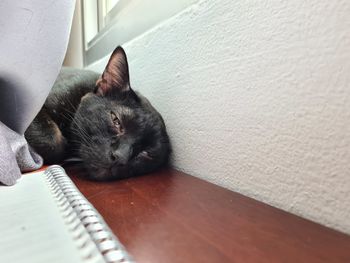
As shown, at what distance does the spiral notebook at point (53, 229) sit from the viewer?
0.33m

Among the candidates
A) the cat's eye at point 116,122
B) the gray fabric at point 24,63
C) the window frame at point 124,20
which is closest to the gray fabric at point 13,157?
the gray fabric at point 24,63

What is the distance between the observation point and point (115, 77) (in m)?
0.98

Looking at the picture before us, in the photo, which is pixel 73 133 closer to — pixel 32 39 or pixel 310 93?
pixel 32 39

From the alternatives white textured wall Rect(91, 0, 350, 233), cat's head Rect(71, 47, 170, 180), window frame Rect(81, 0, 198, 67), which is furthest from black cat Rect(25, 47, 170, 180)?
window frame Rect(81, 0, 198, 67)

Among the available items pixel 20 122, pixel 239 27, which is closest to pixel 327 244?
pixel 239 27

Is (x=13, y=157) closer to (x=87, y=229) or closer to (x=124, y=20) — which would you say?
(x=87, y=229)

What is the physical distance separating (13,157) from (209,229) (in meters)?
0.42

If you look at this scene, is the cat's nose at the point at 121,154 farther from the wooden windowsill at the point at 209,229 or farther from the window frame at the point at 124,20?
the window frame at the point at 124,20

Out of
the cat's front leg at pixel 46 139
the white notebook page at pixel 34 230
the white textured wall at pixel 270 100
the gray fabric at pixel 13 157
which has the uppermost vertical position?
the white textured wall at pixel 270 100

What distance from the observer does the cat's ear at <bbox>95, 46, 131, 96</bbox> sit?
93 cm

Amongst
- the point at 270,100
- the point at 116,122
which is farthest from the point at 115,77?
the point at 270,100

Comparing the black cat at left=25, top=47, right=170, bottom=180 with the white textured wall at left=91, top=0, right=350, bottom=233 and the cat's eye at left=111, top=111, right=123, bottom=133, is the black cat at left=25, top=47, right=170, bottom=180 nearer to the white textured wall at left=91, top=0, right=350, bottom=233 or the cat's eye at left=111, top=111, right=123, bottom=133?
the cat's eye at left=111, top=111, right=123, bottom=133

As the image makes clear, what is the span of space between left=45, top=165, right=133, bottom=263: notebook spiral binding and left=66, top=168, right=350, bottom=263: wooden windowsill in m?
0.05

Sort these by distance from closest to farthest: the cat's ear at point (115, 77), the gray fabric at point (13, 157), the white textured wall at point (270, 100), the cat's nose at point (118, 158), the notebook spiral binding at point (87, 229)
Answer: the notebook spiral binding at point (87, 229)
the white textured wall at point (270, 100)
the gray fabric at point (13, 157)
the cat's nose at point (118, 158)
the cat's ear at point (115, 77)
